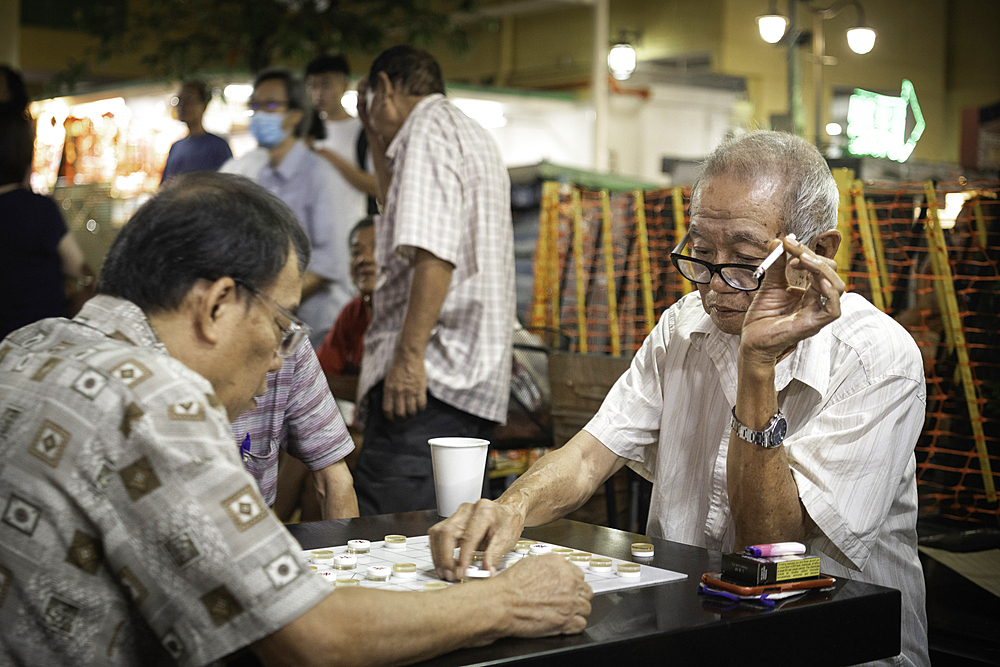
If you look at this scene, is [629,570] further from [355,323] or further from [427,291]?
[355,323]

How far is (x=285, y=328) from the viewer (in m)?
1.37

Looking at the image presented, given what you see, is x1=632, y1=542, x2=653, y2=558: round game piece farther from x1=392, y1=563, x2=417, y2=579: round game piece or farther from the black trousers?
the black trousers

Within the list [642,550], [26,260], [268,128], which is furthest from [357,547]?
[268,128]

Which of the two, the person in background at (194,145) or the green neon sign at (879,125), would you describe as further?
the green neon sign at (879,125)

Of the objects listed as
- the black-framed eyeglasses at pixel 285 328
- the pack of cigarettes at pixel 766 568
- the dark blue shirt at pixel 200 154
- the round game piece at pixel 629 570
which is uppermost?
the dark blue shirt at pixel 200 154

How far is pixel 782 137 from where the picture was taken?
1.95 metres

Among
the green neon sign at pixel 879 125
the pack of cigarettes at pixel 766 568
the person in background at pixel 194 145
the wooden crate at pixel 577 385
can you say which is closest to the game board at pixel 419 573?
the pack of cigarettes at pixel 766 568

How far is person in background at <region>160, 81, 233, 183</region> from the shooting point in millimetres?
5320

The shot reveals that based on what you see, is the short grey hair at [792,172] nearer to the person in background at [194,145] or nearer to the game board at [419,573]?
the game board at [419,573]

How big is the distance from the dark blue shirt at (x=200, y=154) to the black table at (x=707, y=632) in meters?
4.27

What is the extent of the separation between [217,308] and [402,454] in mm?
1770

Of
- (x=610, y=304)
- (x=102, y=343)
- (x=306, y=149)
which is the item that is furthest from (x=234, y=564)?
(x=610, y=304)

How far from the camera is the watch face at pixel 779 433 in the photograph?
5.70ft

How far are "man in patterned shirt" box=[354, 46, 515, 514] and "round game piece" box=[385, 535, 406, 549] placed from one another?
3.94 feet
